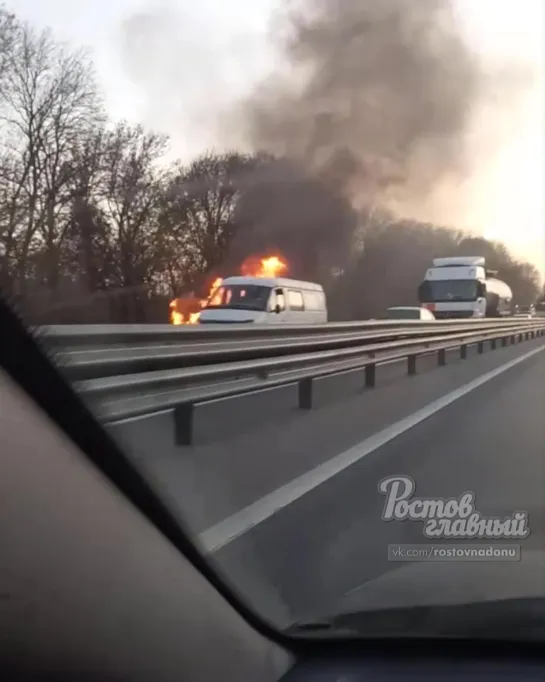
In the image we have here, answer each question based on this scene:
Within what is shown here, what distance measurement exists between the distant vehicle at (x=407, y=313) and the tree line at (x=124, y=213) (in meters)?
0.83

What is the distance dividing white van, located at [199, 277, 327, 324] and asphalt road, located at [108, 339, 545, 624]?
0.52m

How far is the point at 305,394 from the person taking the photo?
21.9 feet

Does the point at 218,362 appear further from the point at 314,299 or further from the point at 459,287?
the point at 459,287

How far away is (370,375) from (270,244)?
14.1 feet

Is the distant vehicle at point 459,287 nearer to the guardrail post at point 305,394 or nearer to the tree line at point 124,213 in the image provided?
the tree line at point 124,213

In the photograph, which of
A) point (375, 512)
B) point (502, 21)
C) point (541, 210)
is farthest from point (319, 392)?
point (502, 21)

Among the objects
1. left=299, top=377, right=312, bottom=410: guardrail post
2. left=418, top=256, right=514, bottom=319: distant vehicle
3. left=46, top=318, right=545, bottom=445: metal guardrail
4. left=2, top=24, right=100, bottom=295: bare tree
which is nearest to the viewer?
left=2, top=24, right=100, bottom=295: bare tree

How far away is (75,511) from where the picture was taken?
3.08 metres

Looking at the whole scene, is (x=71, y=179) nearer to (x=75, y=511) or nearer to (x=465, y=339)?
(x=75, y=511)

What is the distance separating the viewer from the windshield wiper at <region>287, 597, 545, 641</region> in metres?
3.37

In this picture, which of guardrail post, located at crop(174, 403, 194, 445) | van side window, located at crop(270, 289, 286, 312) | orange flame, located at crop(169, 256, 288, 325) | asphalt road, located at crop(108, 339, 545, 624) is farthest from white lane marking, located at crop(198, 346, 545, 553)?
van side window, located at crop(270, 289, 286, 312)

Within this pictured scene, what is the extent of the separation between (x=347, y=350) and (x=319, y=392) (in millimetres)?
410

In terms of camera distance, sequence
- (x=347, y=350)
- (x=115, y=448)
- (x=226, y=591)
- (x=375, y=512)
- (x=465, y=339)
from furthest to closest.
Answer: (x=465, y=339) → (x=347, y=350) → (x=375, y=512) → (x=226, y=591) → (x=115, y=448)

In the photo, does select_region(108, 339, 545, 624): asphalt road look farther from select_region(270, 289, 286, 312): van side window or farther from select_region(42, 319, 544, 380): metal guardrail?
select_region(270, 289, 286, 312): van side window
